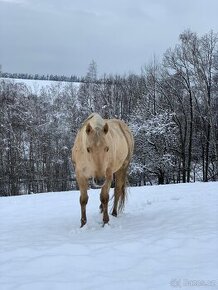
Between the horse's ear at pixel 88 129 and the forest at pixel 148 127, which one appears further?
the forest at pixel 148 127

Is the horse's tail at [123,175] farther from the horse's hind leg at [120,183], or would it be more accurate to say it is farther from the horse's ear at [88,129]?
the horse's ear at [88,129]

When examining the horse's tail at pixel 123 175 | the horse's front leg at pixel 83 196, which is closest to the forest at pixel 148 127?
the horse's tail at pixel 123 175

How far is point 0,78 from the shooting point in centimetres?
4509

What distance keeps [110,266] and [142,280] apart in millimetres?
548

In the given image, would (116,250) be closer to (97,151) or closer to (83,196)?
(97,151)

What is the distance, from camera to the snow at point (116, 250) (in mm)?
3469

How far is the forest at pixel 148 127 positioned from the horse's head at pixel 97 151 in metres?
26.2

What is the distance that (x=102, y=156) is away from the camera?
551 cm

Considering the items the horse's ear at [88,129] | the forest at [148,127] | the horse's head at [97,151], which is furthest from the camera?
the forest at [148,127]

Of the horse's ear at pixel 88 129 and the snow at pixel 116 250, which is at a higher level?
the horse's ear at pixel 88 129

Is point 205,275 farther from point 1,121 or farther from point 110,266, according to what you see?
point 1,121

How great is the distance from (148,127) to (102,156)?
2844 centimetres

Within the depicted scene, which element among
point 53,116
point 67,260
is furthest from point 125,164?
point 53,116

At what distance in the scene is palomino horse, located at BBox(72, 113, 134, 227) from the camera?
18.1 ft
